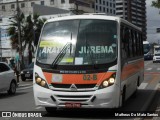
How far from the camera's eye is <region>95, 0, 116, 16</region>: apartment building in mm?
151000

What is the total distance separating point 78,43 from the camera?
35.7ft

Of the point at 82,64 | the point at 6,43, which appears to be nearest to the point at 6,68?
the point at 82,64

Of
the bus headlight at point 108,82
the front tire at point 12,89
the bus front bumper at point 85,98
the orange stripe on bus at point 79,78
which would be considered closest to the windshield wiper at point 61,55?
the orange stripe on bus at point 79,78

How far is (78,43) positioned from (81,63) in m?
0.61

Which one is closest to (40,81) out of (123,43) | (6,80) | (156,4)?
(123,43)

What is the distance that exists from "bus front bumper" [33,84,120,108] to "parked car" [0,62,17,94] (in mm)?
7697

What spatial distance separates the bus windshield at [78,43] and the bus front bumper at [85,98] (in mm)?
782

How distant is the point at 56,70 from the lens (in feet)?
34.7

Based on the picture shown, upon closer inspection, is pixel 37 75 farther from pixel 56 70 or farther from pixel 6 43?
pixel 6 43

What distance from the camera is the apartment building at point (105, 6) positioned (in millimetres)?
151000

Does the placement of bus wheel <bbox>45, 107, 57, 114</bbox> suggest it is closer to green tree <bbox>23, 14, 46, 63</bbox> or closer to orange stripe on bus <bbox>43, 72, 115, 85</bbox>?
orange stripe on bus <bbox>43, 72, 115, 85</bbox>

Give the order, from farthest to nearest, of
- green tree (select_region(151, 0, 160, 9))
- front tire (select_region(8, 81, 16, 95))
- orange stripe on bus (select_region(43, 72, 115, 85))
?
green tree (select_region(151, 0, 160, 9)) → front tire (select_region(8, 81, 16, 95)) → orange stripe on bus (select_region(43, 72, 115, 85))

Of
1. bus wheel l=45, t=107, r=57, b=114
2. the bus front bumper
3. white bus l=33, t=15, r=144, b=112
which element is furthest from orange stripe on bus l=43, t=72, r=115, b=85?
bus wheel l=45, t=107, r=57, b=114

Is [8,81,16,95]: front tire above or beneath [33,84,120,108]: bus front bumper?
beneath
